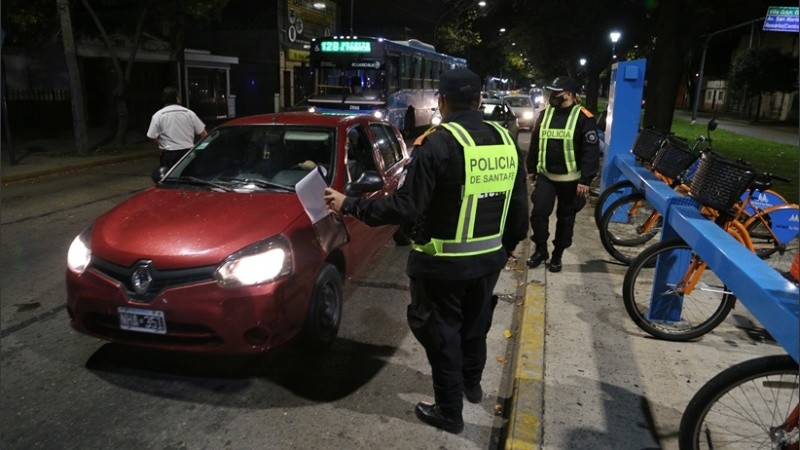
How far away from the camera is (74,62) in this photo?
13648mm

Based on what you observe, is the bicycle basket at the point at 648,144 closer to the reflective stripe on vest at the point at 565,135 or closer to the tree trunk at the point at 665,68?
the reflective stripe on vest at the point at 565,135

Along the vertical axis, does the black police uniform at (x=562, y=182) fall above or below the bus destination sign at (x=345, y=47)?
below

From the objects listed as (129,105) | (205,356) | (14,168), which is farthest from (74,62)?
(205,356)

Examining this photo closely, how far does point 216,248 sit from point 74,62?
1266cm

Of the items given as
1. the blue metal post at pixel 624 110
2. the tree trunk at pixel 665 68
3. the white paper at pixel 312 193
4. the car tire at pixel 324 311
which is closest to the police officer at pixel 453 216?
the white paper at pixel 312 193

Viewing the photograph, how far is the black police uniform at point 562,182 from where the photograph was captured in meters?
5.51

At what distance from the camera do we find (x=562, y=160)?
219 inches

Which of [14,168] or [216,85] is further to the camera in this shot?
[216,85]

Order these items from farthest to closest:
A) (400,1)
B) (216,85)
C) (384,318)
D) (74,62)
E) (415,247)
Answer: (400,1) → (216,85) → (74,62) → (384,318) → (415,247)

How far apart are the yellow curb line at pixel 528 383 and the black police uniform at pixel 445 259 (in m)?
0.34

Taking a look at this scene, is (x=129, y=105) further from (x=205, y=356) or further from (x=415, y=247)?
(x=415, y=247)

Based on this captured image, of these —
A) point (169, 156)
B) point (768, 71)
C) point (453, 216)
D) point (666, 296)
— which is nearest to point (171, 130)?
point (169, 156)

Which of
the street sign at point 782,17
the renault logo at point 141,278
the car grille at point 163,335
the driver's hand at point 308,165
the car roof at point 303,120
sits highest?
the street sign at point 782,17

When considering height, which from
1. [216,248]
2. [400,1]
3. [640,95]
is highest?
[400,1]
